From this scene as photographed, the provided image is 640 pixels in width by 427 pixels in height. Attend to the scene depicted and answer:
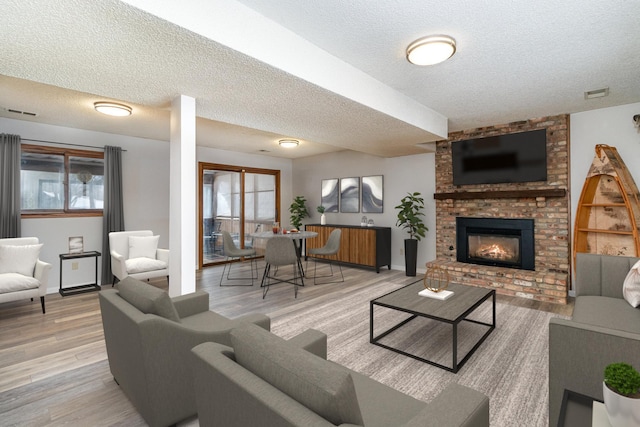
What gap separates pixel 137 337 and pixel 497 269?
490cm

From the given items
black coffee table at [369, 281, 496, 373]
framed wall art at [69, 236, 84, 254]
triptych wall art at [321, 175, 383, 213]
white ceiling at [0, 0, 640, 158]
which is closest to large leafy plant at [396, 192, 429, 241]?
triptych wall art at [321, 175, 383, 213]

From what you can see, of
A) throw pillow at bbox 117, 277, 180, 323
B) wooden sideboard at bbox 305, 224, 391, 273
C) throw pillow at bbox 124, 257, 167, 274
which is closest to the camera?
throw pillow at bbox 117, 277, 180, 323

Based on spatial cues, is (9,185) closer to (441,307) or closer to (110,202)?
(110,202)

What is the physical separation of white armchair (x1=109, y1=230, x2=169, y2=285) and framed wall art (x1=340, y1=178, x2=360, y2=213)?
3939 millimetres

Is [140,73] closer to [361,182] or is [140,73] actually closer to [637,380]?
[637,380]

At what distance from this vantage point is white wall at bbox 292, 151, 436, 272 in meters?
5.96

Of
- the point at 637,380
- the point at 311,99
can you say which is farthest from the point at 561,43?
the point at 637,380

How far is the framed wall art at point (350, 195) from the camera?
7113 millimetres

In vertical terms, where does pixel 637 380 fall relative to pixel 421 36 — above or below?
below

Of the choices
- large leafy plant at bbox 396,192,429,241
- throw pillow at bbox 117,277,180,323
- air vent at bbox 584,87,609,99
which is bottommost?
throw pillow at bbox 117,277,180,323

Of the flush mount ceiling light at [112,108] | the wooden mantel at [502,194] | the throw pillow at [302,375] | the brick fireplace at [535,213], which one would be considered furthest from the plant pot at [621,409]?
the flush mount ceiling light at [112,108]

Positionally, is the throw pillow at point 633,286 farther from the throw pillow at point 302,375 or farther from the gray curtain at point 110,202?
the gray curtain at point 110,202

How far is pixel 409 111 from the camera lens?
3.92m

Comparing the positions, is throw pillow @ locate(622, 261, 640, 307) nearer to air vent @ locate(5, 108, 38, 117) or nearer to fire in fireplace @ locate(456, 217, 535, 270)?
fire in fireplace @ locate(456, 217, 535, 270)
